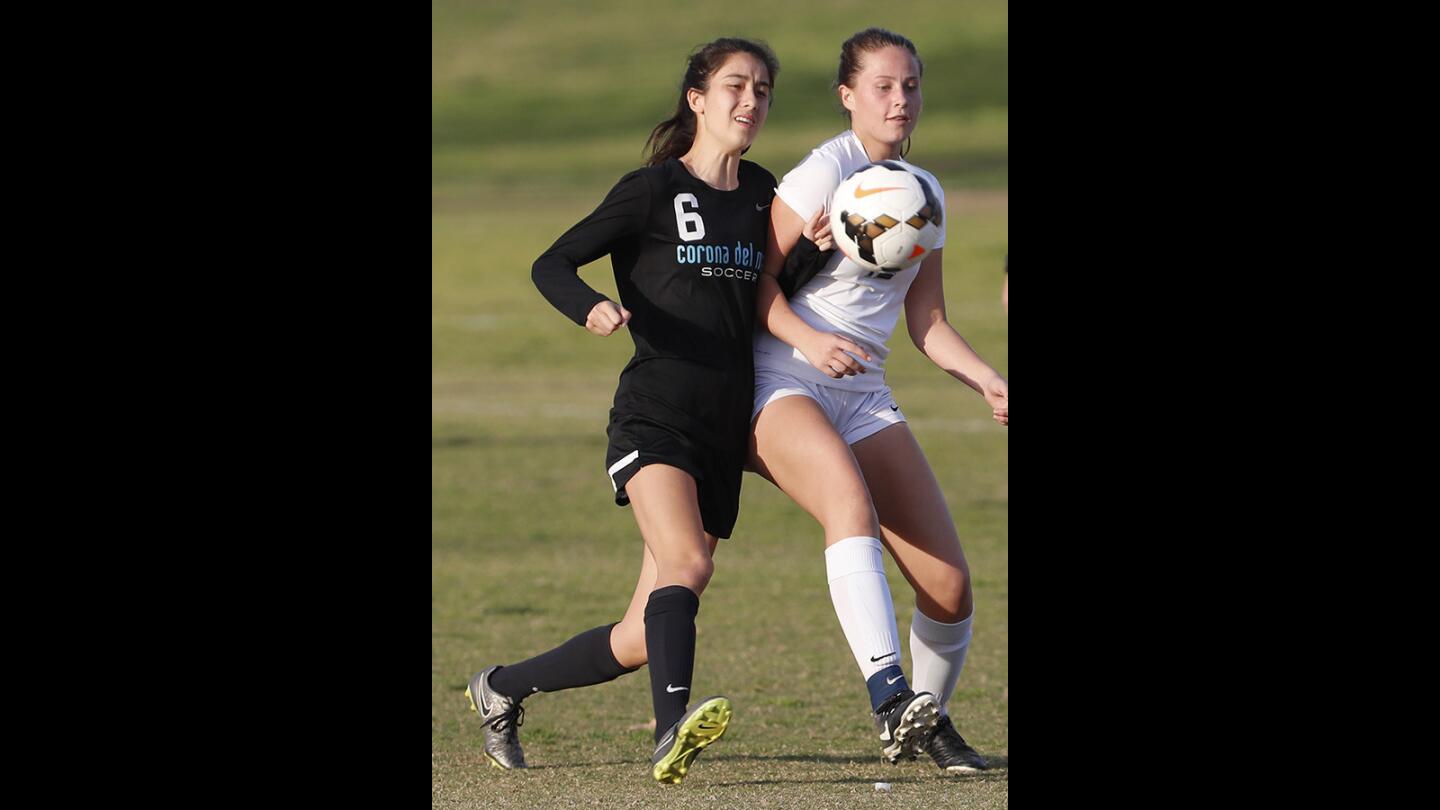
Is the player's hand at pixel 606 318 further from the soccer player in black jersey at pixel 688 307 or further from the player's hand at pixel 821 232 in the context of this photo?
the player's hand at pixel 821 232

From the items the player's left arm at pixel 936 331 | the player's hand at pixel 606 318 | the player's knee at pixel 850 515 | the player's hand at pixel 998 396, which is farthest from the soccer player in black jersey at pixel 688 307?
the player's hand at pixel 998 396

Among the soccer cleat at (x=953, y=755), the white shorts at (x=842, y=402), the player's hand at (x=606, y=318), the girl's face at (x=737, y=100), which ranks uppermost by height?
the girl's face at (x=737, y=100)

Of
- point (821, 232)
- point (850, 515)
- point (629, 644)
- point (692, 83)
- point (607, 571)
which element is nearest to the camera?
point (850, 515)

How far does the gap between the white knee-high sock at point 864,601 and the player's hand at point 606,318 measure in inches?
34.5

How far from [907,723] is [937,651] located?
1.23 meters

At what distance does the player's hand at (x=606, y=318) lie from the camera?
5281mm

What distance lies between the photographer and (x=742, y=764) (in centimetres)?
634

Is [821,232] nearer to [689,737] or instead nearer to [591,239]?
[591,239]

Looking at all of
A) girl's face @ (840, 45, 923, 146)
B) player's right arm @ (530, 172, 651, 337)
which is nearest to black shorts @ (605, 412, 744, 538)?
player's right arm @ (530, 172, 651, 337)

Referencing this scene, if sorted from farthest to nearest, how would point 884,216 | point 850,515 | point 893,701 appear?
point 884,216 < point 850,515 < point 893,701

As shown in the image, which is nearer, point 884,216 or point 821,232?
point 884,216

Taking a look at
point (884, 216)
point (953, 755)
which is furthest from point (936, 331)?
point (953, 755)

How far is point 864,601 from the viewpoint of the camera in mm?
5480
